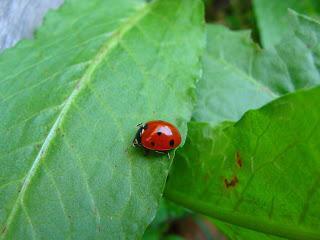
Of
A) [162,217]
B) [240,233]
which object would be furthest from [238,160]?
[162,217]

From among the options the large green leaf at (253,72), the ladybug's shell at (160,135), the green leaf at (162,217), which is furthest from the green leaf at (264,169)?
the green leaf at (162,217)

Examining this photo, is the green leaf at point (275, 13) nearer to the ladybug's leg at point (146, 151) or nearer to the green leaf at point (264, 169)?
the green leaf at point (264, 169)

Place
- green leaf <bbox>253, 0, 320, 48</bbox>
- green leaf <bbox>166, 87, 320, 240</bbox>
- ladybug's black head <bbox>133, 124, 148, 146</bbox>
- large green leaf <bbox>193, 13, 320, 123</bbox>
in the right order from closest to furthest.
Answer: green leaf <bbox>166, 87, 320, 240</bbox>
ladybug's black head <bbox>133, 124, 148, 146</bbox>
large green leaf <bbox>193, 13, 320, 123</bbox>
green leaf <bbox>253, 0, 320, 48</bbox>

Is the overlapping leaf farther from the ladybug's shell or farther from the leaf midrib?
the leaf midrib

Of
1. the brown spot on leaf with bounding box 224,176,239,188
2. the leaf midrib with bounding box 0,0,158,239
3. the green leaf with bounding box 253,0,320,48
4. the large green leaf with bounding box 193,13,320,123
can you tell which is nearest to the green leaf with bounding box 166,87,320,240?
the brown spot on leaf with bounding box 224,176,239,188

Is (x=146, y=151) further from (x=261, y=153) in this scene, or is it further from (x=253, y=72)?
(x=253, y=72)

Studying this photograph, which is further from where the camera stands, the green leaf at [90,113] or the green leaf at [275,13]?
the green leaf at [275,13]
